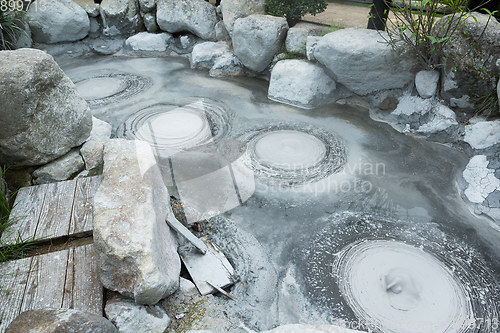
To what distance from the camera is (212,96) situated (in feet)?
14.8

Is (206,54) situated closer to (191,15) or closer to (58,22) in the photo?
(191,15)

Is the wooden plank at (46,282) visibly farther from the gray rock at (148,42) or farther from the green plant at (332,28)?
the gray rock at (148,42)

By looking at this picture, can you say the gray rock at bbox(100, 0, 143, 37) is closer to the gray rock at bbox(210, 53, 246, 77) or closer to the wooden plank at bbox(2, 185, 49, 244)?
the gray rock at bbox(210, 53, 246, 77)

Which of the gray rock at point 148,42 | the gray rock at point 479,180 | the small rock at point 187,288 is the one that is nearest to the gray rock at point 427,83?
the gray rock at point 479,180

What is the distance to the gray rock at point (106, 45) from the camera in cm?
591

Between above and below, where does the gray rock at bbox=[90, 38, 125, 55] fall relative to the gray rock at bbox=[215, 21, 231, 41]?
below

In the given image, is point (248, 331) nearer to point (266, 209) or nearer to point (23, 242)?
point (266, 209)

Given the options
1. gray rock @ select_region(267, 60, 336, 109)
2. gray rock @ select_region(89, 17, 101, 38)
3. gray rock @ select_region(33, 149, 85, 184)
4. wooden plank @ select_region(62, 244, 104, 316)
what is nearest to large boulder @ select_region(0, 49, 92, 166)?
gray rock @ select_region(33, 149, 85, 184)

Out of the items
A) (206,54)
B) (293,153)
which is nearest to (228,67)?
(206,54)

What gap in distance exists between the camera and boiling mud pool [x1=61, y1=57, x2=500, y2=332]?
2121mm

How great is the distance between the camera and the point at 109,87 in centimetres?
468

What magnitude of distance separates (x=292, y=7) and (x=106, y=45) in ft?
11.0

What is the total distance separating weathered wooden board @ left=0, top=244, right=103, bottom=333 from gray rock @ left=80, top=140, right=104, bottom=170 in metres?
0.95

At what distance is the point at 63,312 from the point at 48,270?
52cm
